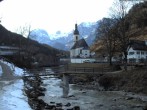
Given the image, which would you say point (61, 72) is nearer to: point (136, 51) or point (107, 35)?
point (107, 35)

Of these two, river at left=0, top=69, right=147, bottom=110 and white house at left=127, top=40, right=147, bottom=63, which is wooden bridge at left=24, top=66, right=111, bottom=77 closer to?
river at left=0, top=69, right=147, bottom=110

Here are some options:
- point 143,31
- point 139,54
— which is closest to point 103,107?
point 139,54

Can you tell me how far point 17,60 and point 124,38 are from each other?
37.6m

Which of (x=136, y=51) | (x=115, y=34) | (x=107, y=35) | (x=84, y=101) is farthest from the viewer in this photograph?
(x=136, y=51)

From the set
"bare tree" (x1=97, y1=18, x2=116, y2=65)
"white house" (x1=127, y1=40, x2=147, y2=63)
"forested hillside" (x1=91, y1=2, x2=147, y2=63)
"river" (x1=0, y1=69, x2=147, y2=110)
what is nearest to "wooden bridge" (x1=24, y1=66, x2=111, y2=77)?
"forested hillside" (x1=91, y1=2, x2=147, y2=63)

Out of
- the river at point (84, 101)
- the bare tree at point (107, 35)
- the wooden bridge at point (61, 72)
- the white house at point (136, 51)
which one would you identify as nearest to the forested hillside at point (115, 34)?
the bare tree at point (107, 35)

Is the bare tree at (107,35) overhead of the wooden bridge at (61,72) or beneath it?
overhead

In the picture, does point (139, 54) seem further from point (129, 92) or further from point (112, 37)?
point (129, 92)

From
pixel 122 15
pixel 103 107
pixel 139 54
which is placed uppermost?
pixel 122 15

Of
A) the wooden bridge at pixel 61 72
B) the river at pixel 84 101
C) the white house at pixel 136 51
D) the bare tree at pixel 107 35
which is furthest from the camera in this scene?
the white house at pixel 136 51

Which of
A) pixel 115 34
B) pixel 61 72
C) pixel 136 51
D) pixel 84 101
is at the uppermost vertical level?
pixel 115 34

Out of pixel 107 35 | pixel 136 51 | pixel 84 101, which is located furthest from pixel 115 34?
pixel 84 101

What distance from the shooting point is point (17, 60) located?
3659 inches

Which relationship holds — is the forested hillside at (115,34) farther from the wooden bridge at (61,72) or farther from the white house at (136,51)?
the white house at (136,51)
